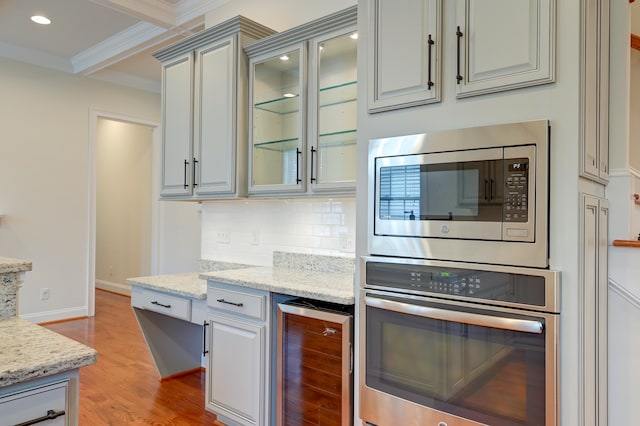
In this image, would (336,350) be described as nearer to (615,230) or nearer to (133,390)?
(615,230)

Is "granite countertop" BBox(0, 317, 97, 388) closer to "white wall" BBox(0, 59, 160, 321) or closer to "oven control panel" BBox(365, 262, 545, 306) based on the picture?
"oven control panel" BBox(365, 262, 545, 306)

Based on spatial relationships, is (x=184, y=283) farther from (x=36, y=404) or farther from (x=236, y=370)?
(x=36, y=404)

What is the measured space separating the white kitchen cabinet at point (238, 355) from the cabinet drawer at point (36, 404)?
1.19m

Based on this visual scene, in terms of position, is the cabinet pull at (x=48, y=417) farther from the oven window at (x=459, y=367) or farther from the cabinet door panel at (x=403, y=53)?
the cabinet door panel at (x=403, y=53)

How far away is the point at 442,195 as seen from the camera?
5.28 feet

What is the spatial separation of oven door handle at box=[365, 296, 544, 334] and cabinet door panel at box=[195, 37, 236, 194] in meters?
1.51

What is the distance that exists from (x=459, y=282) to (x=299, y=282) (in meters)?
0.99

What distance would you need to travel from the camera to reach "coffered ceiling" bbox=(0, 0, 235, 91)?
146 inches

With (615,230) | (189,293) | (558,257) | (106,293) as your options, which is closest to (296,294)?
(189,293)

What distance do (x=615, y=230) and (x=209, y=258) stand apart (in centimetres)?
283

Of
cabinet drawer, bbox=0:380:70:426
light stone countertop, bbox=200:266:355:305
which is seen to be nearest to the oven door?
light stone countertop, bbox=200:266:355:305

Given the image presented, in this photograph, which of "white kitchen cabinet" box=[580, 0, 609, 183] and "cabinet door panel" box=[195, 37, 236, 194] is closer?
"white kitchen cabinet" box=[580, 0, 609, 183]

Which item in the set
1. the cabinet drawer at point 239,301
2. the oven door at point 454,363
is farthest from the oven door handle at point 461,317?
the cabinet drawer at point 239,301

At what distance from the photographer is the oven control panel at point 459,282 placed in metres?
1.41
